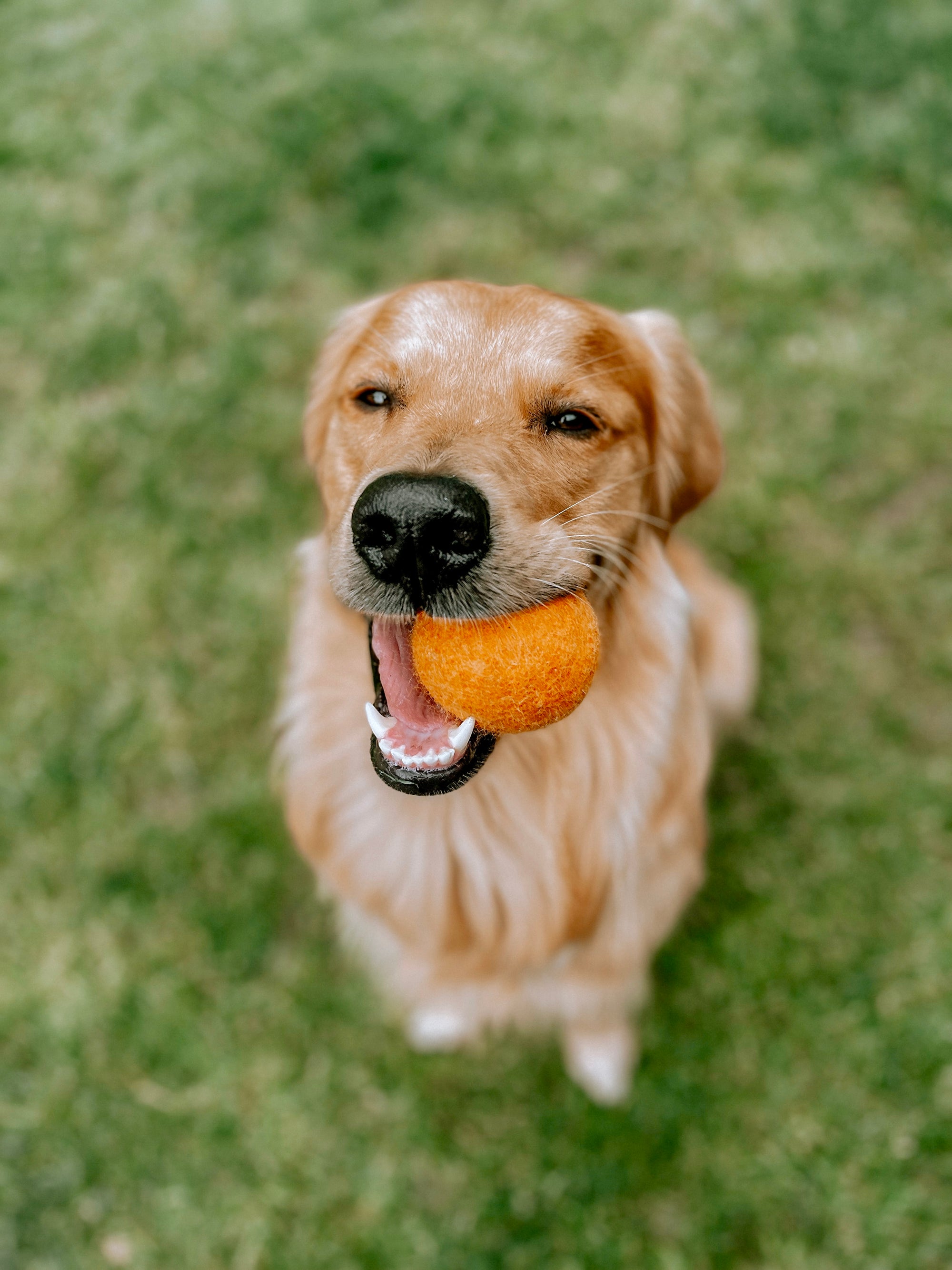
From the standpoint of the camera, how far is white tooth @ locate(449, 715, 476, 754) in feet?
5.71

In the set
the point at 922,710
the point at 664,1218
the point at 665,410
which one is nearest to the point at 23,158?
the point at 665,410

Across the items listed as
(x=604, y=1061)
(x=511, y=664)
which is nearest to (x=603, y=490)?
(x=511, y=664)

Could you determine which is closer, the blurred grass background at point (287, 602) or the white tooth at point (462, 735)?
the white tooth at point (462, 735)

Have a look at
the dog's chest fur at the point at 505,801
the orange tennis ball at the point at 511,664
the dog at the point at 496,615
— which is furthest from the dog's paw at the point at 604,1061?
the orange tennis ball at the point at 511,664

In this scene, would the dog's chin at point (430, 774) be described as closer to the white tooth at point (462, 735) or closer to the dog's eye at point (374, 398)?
the white tooth at point (462, 735)

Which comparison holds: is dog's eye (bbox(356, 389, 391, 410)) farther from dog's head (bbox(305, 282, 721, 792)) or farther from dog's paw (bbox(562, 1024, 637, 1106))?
dog's paw (bbox(562, 1024, 637, 1106))

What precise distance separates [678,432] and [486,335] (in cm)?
62

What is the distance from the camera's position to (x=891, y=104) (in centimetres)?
451

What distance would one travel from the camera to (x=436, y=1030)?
301 cm

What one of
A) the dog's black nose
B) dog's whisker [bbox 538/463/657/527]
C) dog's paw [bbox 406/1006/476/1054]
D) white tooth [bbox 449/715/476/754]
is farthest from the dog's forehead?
dog's paw [bbox 406/1006/476/1054]

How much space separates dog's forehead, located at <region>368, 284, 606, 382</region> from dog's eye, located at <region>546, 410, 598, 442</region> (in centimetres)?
9

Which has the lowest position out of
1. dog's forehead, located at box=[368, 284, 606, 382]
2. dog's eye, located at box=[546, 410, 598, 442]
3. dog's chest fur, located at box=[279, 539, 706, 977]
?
dog's chest fur, located at box=[279, 539, 706, 977]

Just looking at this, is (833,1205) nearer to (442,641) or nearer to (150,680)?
(442,641)

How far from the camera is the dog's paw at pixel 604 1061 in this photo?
2930mm
